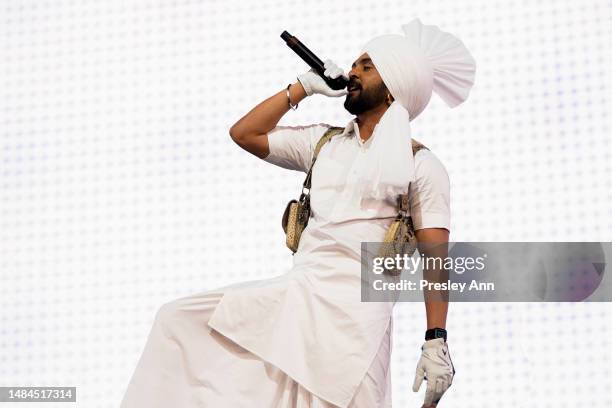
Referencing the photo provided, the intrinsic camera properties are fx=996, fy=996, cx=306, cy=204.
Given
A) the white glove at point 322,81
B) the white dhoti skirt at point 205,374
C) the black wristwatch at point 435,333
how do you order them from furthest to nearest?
the white glove at point 322,81
the black wristwatch at point 435,333
the white dhoti skirt at point 205,374

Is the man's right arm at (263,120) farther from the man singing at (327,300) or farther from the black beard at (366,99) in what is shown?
the black beard at (366,99)

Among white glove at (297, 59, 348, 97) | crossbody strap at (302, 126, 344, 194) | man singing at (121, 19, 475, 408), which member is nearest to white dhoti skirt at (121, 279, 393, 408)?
man singing at (121, 19, 475, 408)

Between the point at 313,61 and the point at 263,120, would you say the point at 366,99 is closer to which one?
the point at 313,61

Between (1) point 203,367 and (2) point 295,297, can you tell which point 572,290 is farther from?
(1) point 203,367

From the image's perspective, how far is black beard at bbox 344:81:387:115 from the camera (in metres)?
2.69

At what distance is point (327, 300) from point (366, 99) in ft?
1.98

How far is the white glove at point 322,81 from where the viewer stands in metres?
2.64

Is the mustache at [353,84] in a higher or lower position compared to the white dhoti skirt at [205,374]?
higher

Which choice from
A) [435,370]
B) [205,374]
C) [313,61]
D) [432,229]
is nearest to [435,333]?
[435,370]

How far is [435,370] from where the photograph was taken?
7.78 ft

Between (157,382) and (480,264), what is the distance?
1.10 m

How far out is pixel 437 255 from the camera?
2.53m

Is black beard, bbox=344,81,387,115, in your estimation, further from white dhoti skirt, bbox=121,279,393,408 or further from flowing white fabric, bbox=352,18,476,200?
white dhoti skirt, bbox=121,279,393,408

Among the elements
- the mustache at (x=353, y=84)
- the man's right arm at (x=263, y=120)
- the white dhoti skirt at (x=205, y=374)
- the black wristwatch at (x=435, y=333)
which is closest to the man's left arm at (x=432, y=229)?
the black wristwatch at (x=435, y=333)
